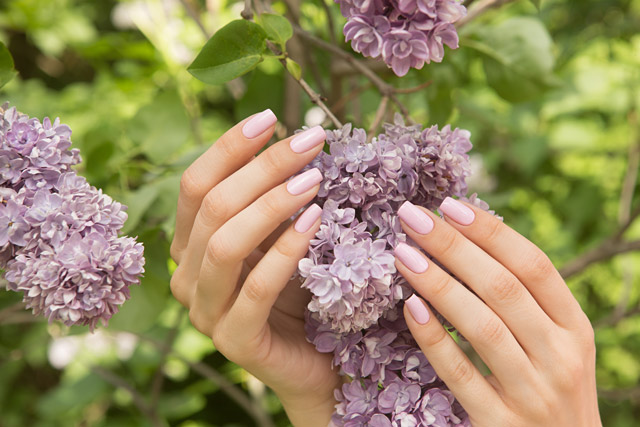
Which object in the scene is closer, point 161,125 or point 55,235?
point 55,235

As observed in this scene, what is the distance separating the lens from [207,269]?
53 centimetres

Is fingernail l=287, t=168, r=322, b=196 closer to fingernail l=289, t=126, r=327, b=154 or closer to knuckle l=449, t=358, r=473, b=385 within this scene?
fingernail l=289, t=126, r=327, b=154

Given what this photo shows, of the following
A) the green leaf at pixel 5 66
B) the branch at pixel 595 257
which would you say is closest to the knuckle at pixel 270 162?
the green leaf at pixel 5 66

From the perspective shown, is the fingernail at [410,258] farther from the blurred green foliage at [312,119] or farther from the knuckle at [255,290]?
the blurred green foliage at [312,119]

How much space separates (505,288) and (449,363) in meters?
0.07

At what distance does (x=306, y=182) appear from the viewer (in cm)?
49

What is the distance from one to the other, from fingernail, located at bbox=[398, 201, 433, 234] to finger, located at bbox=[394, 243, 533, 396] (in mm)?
16

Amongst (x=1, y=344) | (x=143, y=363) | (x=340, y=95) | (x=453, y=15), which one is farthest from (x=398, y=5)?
(x=1, y=344)

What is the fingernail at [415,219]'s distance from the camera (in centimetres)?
49

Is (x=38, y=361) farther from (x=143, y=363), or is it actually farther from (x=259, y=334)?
(x=259, y=334)

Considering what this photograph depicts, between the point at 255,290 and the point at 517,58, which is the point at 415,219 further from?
the point at 517,58

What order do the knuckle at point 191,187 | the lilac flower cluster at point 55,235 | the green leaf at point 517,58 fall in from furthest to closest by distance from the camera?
the green leaf at point 517,58 < the knuckle at point 191,187 < the lilac flower cluster at point 55,235

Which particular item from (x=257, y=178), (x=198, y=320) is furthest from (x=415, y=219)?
(x=198, y=320)

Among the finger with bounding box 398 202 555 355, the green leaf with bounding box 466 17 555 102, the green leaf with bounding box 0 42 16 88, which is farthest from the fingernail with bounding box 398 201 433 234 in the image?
the green leaf with bounding box 466 17 555 102
